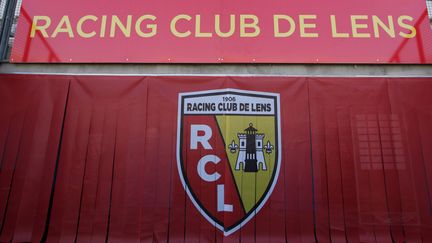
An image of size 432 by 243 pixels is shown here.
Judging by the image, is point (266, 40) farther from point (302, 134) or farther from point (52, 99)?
point (52, 99)

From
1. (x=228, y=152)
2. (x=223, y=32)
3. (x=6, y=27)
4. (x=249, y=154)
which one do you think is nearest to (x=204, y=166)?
(x=228, y=152)

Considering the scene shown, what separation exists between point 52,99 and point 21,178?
1.02 metres

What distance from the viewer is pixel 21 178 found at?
358 centimetres

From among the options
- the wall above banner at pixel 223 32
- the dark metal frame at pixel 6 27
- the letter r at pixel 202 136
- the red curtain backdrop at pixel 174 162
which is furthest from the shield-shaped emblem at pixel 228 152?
the dark metal frame at pixel 6 27

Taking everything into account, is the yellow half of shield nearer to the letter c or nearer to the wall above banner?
the letter c

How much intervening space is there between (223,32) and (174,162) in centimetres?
190

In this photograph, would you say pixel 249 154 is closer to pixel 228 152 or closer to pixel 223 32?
pixel 228 152

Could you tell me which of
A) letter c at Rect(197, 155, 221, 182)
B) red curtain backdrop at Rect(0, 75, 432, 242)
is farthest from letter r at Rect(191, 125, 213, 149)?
red curtain backdrop at Rect(0, 75, 432, 242)

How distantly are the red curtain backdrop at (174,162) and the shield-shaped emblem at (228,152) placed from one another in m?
0.10

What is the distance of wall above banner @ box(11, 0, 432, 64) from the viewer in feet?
13.2

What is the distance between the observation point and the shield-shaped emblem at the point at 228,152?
3.50 metres

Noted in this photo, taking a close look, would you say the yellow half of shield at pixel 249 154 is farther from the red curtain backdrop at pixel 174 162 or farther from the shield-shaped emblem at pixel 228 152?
the red curtain backdrop at pixel 174 162

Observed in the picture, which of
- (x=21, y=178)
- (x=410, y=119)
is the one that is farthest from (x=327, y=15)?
(x=21, y=178)

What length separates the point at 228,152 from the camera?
3627mm
